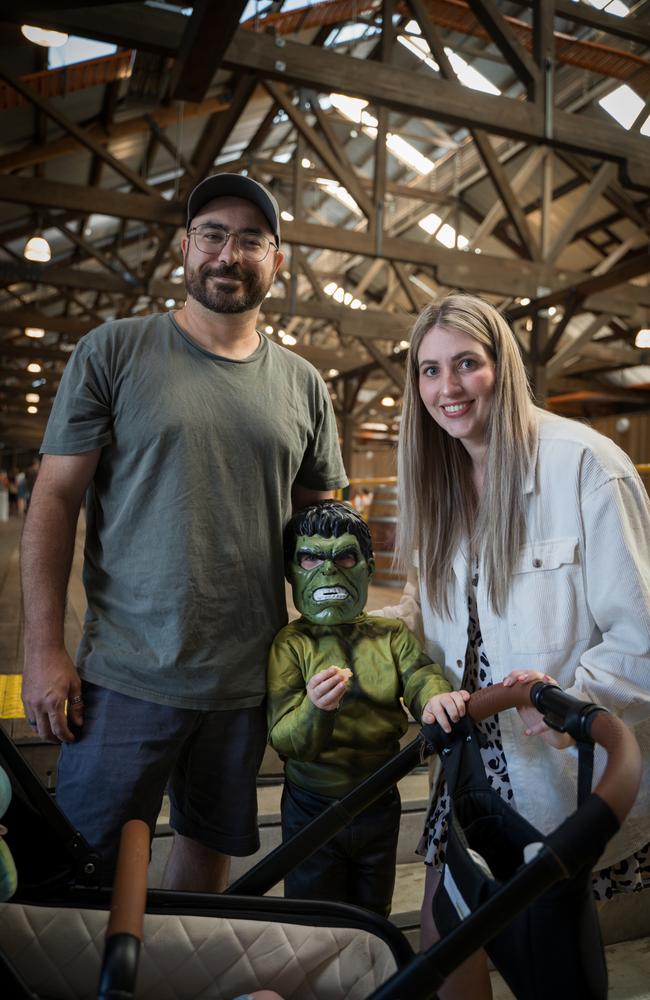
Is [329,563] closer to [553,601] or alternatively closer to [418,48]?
[553,601]

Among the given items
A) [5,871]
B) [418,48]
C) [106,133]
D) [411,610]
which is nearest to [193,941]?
[5,871]

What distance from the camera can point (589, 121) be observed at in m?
5.00

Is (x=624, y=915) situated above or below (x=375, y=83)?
below

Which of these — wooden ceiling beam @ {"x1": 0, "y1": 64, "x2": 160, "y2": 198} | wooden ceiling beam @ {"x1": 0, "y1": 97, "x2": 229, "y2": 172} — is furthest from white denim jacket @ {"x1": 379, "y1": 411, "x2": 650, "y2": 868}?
wooden ceiling beam @ {"x1": 0, "y1": 97, "x2": 229, "y2": 172}

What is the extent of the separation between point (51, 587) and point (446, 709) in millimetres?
872

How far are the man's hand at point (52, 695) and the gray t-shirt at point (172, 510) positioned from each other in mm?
50

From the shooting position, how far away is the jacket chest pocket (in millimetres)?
1472

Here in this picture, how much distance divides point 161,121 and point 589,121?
219 inches

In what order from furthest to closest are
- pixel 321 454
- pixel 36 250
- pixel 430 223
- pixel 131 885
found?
pixel 430 223 → pixel 36 250 → pixel 321 454 → pixel 131 885

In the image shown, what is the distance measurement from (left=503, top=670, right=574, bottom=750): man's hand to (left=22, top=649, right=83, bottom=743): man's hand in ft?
2.95

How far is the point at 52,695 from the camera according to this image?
1.50m

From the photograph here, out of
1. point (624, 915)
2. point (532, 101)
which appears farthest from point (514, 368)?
point (532, 101)

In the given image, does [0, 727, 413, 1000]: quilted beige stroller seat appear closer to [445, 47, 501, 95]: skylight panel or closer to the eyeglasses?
the eyeglasses

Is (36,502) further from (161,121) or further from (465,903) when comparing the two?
(161,121)
